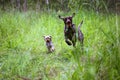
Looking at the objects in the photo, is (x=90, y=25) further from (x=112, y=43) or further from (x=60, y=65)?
(x=112, y=43)

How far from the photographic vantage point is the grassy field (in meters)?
2.87

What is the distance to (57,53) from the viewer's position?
16.8 ft

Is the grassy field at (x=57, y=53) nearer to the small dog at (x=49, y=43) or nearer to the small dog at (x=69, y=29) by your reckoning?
the small dog at (x=49, y=43)

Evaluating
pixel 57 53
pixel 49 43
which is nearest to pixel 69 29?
pixel 57 53

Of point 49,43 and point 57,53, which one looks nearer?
point 57,53

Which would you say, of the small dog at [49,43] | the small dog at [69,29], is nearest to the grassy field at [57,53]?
the small dog at [49,43]

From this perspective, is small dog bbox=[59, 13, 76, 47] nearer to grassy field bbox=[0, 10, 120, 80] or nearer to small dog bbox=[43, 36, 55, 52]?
grassy field bbox=[0, 10, 120, 80]

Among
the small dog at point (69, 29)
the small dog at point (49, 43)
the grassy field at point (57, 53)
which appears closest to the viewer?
the grassy field at point (57, 53)

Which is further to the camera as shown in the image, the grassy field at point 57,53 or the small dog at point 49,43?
the small dog at point 49,43

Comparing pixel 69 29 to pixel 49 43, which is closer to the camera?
pixel 69 29

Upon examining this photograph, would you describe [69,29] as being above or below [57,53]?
above

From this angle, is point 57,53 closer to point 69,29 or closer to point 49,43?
point 69,29

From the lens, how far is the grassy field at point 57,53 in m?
2.87

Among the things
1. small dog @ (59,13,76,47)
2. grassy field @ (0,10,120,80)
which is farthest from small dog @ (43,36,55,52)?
small dog @ (59,13,76,47)
